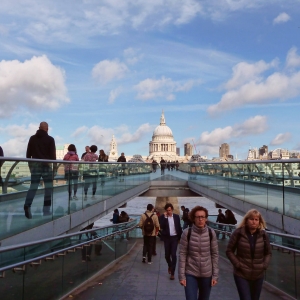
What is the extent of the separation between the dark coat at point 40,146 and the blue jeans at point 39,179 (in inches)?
39.6

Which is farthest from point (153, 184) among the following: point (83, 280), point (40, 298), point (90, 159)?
point (40, 298)

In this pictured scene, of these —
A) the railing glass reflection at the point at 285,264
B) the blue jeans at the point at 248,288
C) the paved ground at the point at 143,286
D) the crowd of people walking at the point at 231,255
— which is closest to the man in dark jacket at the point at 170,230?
the paved ground at the point at 143,286

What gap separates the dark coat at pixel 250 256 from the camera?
222 inches

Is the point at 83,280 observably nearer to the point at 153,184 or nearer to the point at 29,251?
the point at 29,251

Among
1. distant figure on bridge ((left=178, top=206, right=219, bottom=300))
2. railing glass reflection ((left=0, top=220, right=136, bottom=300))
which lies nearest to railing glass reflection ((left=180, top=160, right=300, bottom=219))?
distant figure on bridge ((left=178, top=206, right=219, bottom=300))

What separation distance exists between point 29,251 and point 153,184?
24.1 meters

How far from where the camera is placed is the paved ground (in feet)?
26.3

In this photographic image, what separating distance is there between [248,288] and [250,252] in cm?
46

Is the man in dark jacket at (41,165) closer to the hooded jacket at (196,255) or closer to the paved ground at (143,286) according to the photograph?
the paved ground at (143,286)

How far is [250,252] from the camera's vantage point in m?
5.64

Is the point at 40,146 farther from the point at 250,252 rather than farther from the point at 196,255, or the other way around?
the point at 250,252

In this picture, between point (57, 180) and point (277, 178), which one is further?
point (277, 178)

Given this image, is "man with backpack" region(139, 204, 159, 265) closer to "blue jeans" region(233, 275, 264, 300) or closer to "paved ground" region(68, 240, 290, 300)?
"paved ground" region(68, 240, 290, 300)

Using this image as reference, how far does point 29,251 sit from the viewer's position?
622 cm
